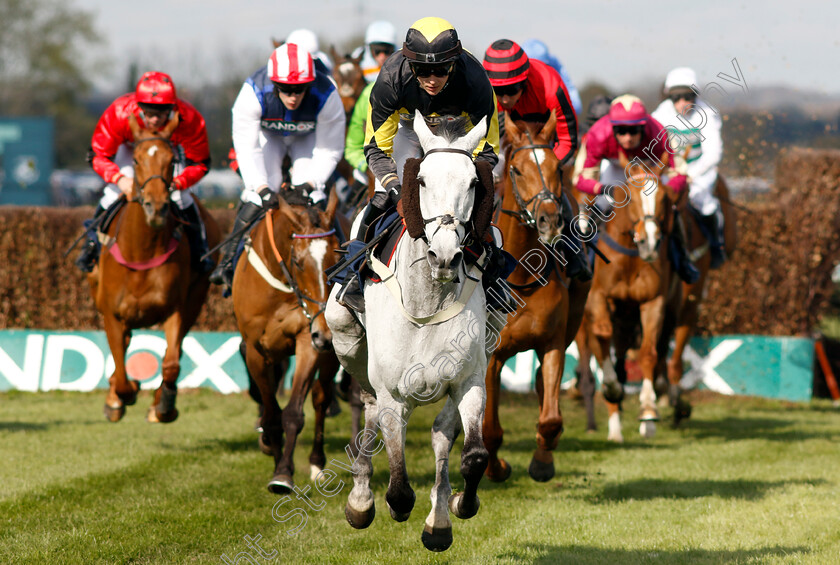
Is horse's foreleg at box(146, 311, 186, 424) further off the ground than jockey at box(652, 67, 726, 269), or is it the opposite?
jockey at box(652, 67, 726, 269)

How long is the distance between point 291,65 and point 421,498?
328 centimetres

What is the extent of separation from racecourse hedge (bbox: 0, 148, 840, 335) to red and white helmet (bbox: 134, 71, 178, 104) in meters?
4.29

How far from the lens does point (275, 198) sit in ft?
22.9

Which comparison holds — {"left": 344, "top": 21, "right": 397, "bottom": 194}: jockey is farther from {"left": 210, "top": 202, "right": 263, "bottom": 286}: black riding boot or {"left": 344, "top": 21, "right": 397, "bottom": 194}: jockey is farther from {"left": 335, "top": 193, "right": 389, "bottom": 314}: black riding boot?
{"left": 335, "top": 193, "right": 389, "bottom": 314}: black riding boot

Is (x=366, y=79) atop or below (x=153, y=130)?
below

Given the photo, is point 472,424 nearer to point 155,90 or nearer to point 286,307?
point 286,307

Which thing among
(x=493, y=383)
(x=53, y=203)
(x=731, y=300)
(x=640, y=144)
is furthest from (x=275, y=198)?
(x=53, y=203)

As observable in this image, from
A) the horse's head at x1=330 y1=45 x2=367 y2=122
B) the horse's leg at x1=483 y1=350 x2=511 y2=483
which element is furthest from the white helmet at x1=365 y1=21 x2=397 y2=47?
the horse's leg at x1=483 y1=350 x2=511 y2=483

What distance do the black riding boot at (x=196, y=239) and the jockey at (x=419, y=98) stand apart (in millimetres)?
3507

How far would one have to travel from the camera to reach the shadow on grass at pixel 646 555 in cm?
516

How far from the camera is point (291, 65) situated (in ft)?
24.0

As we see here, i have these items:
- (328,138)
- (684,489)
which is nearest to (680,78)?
(328,138)

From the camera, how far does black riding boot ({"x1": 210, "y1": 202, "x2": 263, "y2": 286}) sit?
7480mm

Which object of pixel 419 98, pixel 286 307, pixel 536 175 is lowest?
pixel 286 307
